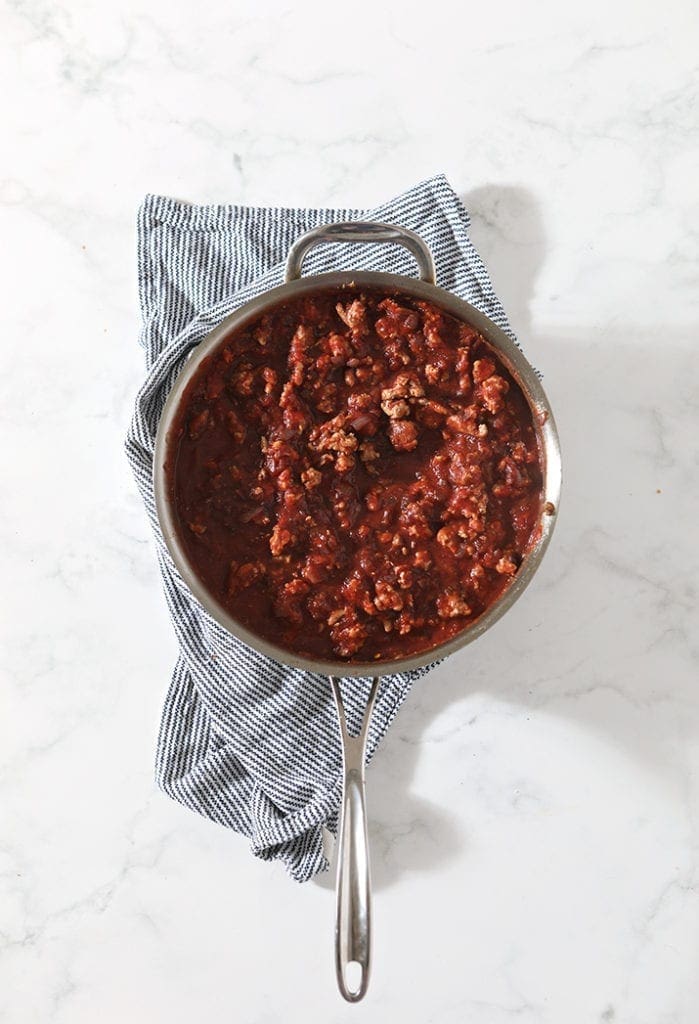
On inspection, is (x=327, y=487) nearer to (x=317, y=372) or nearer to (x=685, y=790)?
Answer: (x=317, y=372)

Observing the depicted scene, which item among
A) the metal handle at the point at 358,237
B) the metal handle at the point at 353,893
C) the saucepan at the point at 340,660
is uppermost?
the metal handle at the point at 358,237

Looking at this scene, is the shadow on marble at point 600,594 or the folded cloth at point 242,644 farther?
the shadow on marble at point 600,594

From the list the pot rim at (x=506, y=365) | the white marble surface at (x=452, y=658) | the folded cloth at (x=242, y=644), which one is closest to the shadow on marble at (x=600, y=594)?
the white marble surface at (x=452, y=658)

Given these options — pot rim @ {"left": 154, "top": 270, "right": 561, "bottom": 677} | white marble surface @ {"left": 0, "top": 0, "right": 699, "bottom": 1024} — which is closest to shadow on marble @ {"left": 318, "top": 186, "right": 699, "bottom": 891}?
white marble surface @ {"left": 0, "top": 0, "right": 699, "bottom": 1024}

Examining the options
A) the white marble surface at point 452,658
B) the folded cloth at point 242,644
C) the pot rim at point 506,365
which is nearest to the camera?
the pot rim at point 506,365

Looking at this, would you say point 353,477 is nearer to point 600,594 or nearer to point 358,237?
point 358,237

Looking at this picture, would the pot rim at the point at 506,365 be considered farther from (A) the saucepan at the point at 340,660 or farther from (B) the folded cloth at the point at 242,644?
(B) the folded cloth at the point at 242,644

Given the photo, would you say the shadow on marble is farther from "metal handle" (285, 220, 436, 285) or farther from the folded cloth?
"metal handle" (285, 220, 436, 285)

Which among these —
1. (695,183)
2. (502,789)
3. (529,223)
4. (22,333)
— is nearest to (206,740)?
(502,789)
